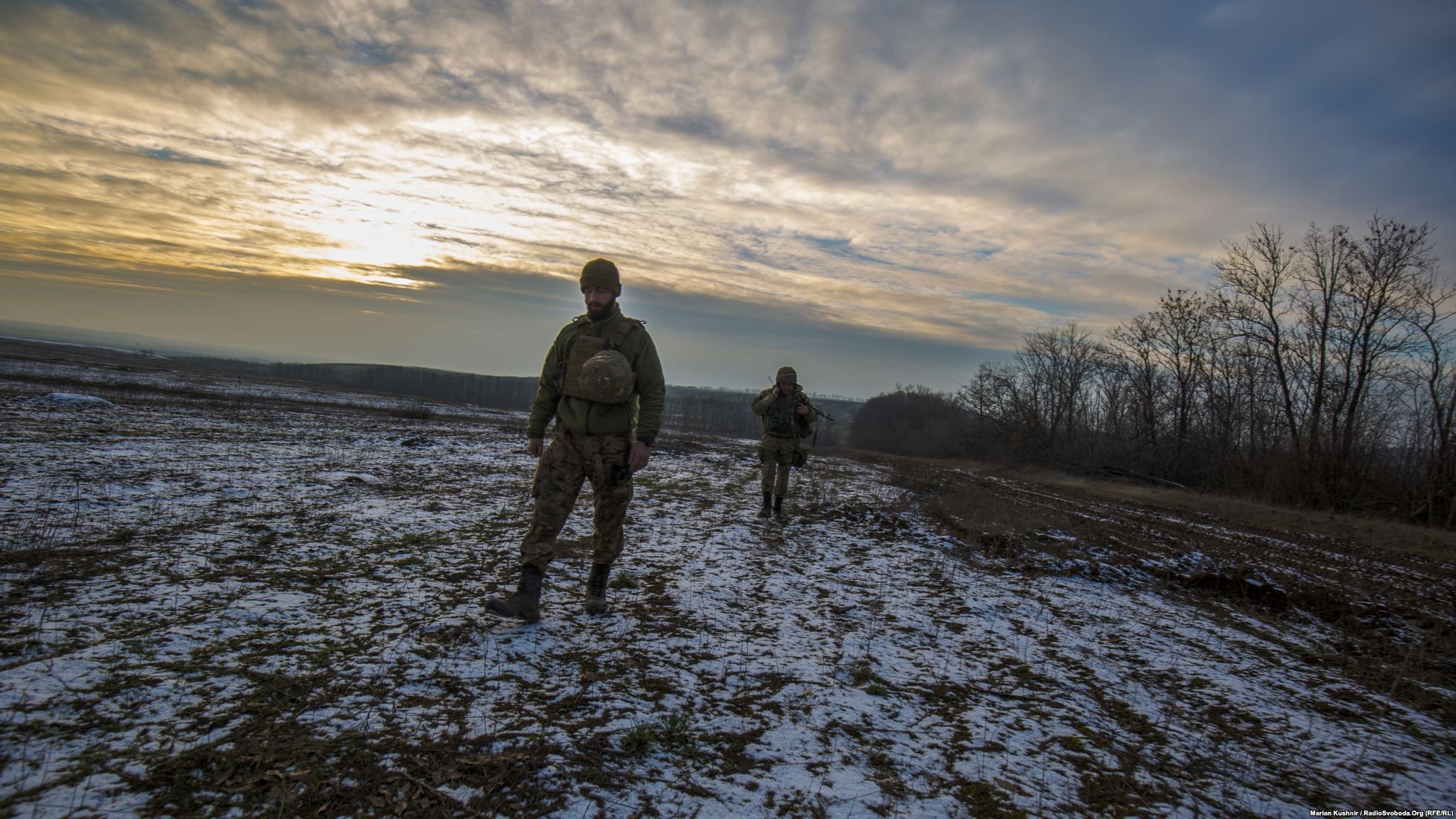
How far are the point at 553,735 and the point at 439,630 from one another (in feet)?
5.16

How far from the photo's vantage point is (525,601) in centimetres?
440

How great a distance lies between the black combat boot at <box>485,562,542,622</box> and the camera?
14.2 ft

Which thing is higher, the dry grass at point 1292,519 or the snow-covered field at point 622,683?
the dry grass at point 1292,519

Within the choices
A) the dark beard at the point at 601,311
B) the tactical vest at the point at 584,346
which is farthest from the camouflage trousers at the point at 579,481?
the dark beard at the point at 601,311

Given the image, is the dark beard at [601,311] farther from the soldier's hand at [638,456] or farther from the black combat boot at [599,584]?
the black combat boot at [599,584]

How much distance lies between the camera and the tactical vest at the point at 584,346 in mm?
4648

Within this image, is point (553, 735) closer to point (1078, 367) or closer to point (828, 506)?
point (828, 506)

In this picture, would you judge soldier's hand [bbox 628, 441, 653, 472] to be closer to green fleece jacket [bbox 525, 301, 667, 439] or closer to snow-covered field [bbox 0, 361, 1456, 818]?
green fleece jacket [bbox 525, 301, 667, 439]

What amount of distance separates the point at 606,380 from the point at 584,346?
17.2 inches

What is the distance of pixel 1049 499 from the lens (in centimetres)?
1745

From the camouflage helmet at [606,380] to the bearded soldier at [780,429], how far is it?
→ 17.6 feet

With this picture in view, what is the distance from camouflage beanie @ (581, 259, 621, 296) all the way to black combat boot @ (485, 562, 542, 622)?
2.21 m

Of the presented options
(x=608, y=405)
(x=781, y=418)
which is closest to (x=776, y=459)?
(x=781, y=418)

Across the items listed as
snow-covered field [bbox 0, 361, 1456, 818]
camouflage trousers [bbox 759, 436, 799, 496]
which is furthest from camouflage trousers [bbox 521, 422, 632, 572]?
camouflage trousers [bbox 759, 436, 799, 496]
